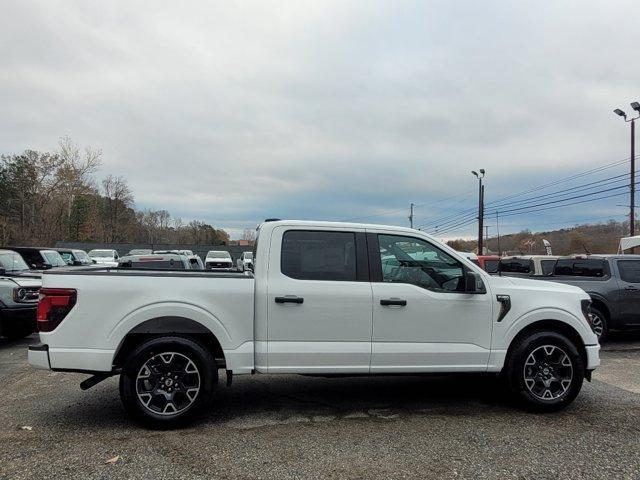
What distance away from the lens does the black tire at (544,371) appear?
16.8 feet

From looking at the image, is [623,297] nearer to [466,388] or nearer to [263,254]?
[466,388]

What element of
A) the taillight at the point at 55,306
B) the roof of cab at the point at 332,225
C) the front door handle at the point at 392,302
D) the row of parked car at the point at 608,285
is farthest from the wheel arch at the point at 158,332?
the row of parked car at the point at 608,285

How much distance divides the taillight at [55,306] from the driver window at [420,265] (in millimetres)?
2927

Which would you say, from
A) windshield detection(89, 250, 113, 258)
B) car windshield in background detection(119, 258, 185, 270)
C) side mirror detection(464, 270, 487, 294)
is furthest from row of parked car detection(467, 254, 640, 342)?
windshield detection(89, 250, 113, 258)

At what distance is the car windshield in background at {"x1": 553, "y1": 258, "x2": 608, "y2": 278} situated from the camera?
9875 mm

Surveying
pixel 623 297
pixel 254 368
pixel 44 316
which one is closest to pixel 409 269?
pixel 254 368

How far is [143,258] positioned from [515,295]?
27.1 ft

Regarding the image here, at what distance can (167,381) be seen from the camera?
4613 mm

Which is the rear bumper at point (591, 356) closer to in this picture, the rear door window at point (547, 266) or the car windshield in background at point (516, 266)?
the car windshield in background at point (516, 266)

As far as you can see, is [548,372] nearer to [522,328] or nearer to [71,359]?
[522,328]

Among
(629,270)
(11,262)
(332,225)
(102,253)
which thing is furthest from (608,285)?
(102,253)

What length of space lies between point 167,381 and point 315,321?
4.77 ft

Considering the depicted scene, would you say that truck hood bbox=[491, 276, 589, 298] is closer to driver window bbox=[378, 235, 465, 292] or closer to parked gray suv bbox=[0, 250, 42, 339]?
driver window bbox=[378, 235, 465, 292]

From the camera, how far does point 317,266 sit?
195 inches
